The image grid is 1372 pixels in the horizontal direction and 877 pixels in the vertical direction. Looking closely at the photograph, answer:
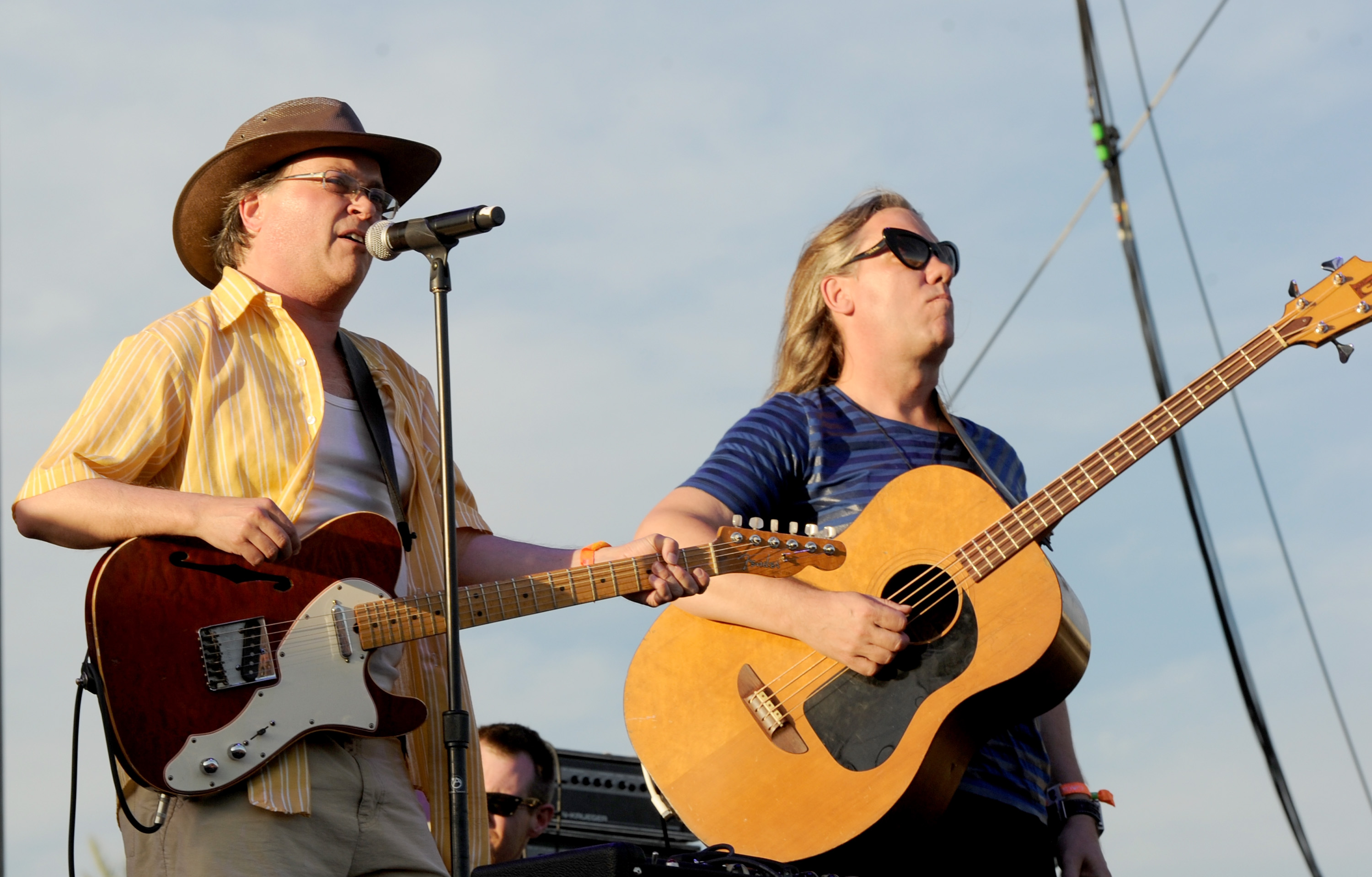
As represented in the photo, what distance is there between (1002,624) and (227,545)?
1.81 m

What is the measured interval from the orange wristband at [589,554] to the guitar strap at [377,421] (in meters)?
0.37

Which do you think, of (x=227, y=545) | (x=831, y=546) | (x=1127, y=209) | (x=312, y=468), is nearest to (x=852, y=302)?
(x=831, y=546)

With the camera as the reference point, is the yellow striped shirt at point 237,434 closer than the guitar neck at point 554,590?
Yes

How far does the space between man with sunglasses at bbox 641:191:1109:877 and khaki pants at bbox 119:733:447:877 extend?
990mm

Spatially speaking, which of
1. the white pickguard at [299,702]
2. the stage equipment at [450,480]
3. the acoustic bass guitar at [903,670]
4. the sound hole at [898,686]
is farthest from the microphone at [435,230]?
the sound hole at [898,686]

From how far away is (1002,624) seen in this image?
355 centimetres

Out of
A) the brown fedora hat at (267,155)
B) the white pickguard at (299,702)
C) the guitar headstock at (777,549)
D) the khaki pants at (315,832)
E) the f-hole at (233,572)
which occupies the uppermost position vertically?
the brown fedora hat at (267,155)

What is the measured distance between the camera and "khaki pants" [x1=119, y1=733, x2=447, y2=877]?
271 centimetres

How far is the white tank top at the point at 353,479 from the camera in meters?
3.01

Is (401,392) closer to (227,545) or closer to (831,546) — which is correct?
(227,545)

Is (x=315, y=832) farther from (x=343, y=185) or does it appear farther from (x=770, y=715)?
(x=343, y=185)

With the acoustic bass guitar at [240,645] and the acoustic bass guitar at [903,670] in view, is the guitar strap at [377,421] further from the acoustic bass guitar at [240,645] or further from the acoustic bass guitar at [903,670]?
the acoustic bass guitar at [903,670]

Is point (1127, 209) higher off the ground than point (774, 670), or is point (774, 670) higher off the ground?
point (1127, 209)

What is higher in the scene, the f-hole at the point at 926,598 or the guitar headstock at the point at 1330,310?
the guitar headstock at the point at 1330,310
